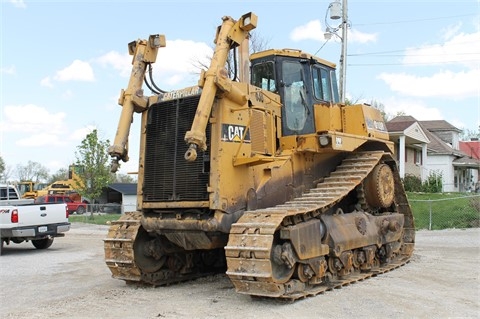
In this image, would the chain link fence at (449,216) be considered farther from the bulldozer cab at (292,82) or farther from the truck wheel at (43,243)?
the truck wheel at (43,243)

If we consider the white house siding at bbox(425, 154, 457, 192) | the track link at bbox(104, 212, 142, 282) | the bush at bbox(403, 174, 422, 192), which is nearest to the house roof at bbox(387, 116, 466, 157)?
the white house siding at bbox(425, 154, 457, 192)

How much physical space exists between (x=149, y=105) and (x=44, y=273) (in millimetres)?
4803

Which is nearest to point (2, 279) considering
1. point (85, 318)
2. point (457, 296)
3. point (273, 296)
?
point (85, 318)

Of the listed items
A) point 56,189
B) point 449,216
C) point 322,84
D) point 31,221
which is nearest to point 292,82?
point 322,84

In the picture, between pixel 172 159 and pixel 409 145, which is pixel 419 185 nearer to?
pixel 409 145

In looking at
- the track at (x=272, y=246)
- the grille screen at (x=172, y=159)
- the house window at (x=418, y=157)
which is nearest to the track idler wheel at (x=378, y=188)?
the track at (x=272, y=246)

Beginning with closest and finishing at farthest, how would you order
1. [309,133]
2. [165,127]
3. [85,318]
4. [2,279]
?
[85,318] → [165,127] → [309,133] → [2,279]

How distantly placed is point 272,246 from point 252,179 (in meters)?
1.28

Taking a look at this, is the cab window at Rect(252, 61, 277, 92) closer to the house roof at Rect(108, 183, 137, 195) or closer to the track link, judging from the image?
the track link

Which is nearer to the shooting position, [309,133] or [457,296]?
[457,296]

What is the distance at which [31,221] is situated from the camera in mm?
15445

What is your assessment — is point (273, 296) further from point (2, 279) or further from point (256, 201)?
point (2, 279)

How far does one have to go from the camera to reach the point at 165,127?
338 inches

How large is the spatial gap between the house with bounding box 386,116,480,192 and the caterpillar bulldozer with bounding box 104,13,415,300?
23.8 meters
